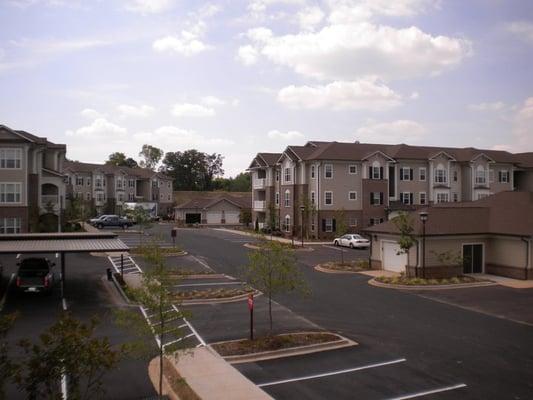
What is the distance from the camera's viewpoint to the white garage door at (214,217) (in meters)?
88.9

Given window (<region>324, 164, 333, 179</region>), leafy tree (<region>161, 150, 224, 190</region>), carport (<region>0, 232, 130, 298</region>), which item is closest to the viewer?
carport (<region>0, 232, 130, 298</region>)

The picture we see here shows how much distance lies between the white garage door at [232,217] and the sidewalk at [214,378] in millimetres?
73047

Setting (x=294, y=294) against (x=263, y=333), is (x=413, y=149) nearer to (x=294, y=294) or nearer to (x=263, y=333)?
(x=294, y=294)

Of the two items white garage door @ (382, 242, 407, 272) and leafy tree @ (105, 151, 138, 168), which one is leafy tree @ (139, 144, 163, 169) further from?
white garage door @ (382, 242, 407, 272)

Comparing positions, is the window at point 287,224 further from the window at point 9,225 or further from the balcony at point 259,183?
the window at point 9,225

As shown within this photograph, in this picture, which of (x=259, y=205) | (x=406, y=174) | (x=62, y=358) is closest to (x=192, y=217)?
(x=259, y=205)

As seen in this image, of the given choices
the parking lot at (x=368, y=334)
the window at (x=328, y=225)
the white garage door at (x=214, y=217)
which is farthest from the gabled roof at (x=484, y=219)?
the white garage door at (x=214, y=217)

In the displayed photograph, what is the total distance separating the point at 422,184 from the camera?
65.4 m

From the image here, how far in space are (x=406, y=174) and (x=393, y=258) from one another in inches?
1228

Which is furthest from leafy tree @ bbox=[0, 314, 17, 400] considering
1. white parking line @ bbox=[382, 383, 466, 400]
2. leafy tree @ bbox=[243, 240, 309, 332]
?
leafy tree @ bbox=[243, 240, 309, 332]

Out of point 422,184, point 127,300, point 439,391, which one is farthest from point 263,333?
point 422,184

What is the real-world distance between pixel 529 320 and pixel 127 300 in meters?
17.8

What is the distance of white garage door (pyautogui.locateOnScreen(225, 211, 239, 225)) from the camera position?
90025 mm

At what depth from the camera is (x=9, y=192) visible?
1865 inches
